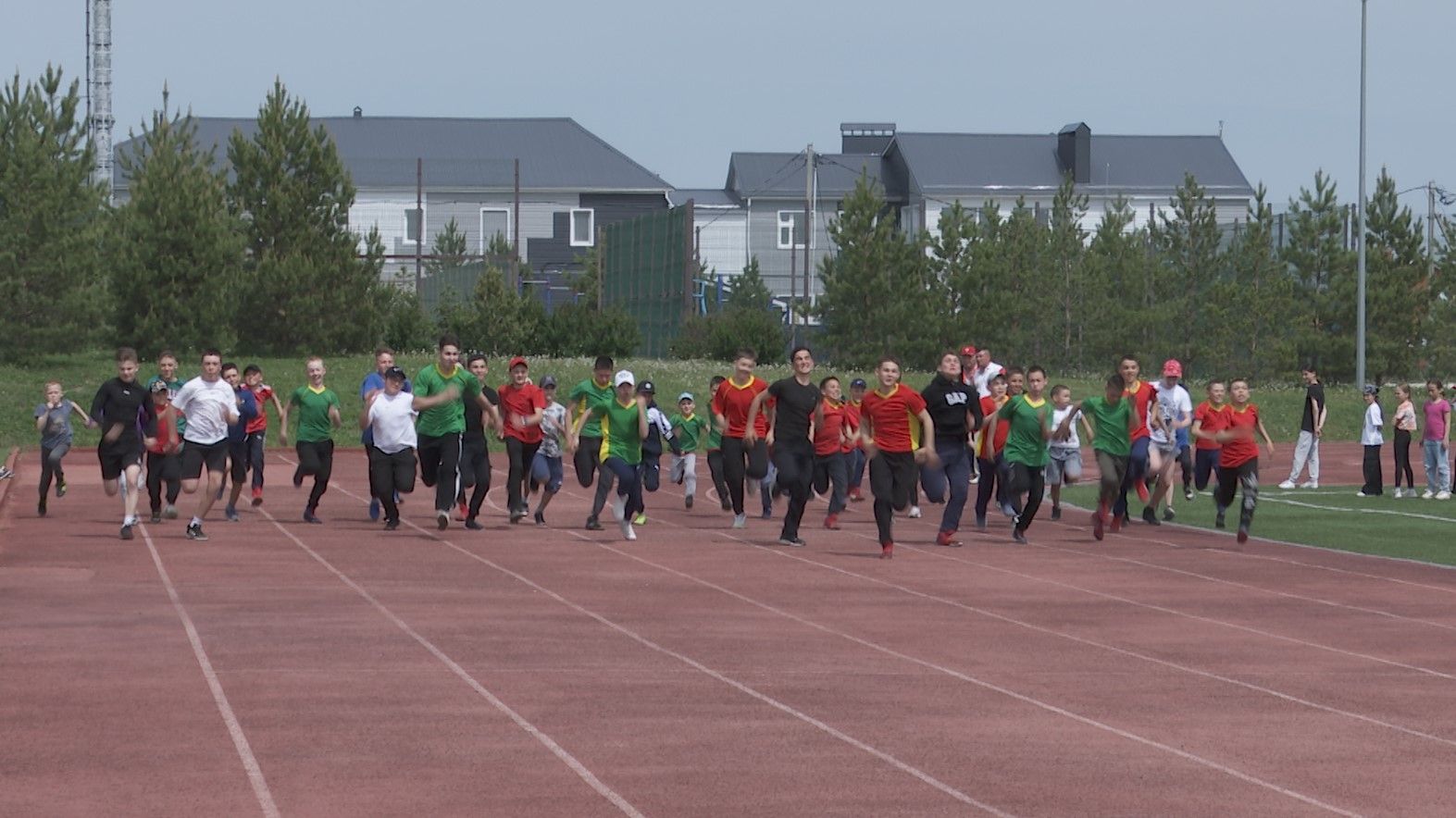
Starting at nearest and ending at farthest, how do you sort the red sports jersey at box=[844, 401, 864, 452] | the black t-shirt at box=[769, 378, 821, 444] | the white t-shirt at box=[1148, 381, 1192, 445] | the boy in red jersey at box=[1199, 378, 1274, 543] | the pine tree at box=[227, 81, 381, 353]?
the black t-shirt at box=[769, 378, 821, 444]
the boy in red jersey at box=[1199, 378, 1274, 543]
the red sports jersey at box=[844, 401, 864, 452]
the white t-shirt at box=[1148, 381, 1192, 445]
the pine tree at box=[227, 81, 381, 353]

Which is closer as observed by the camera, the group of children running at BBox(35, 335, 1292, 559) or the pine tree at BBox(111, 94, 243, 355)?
the group of children running at BBox(35, 335, 1292, 559)

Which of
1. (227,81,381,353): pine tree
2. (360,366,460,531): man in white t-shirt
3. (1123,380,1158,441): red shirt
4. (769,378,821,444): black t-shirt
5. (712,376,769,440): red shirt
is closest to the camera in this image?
(769,378,821,444): black t-shirt

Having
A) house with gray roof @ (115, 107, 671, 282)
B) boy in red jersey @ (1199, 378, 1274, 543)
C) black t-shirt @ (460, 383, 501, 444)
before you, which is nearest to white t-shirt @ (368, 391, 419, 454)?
black t-shirt @ (460, 383, 501, 444)

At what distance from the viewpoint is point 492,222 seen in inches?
3364

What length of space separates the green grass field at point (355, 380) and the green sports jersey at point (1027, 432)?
18.9 metres

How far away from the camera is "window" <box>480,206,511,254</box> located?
85.0 meters

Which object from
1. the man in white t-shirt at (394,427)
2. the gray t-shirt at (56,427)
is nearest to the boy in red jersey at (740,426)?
the man in white t-shirt at (394,427)

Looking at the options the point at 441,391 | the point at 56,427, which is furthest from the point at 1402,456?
the point at 56,427

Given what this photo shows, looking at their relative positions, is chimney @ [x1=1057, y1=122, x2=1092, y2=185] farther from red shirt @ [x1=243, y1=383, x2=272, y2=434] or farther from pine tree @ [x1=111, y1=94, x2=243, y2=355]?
red shirt @ [x1=243, y1=383, x2=272, y2=434]

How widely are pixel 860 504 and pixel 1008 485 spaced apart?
413 cm

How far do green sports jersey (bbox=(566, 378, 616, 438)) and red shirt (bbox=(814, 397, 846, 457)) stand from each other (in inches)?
101

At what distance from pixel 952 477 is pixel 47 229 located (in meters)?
26.7

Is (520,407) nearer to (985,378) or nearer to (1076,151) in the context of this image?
(985,378)

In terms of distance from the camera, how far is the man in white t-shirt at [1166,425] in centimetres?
2320
